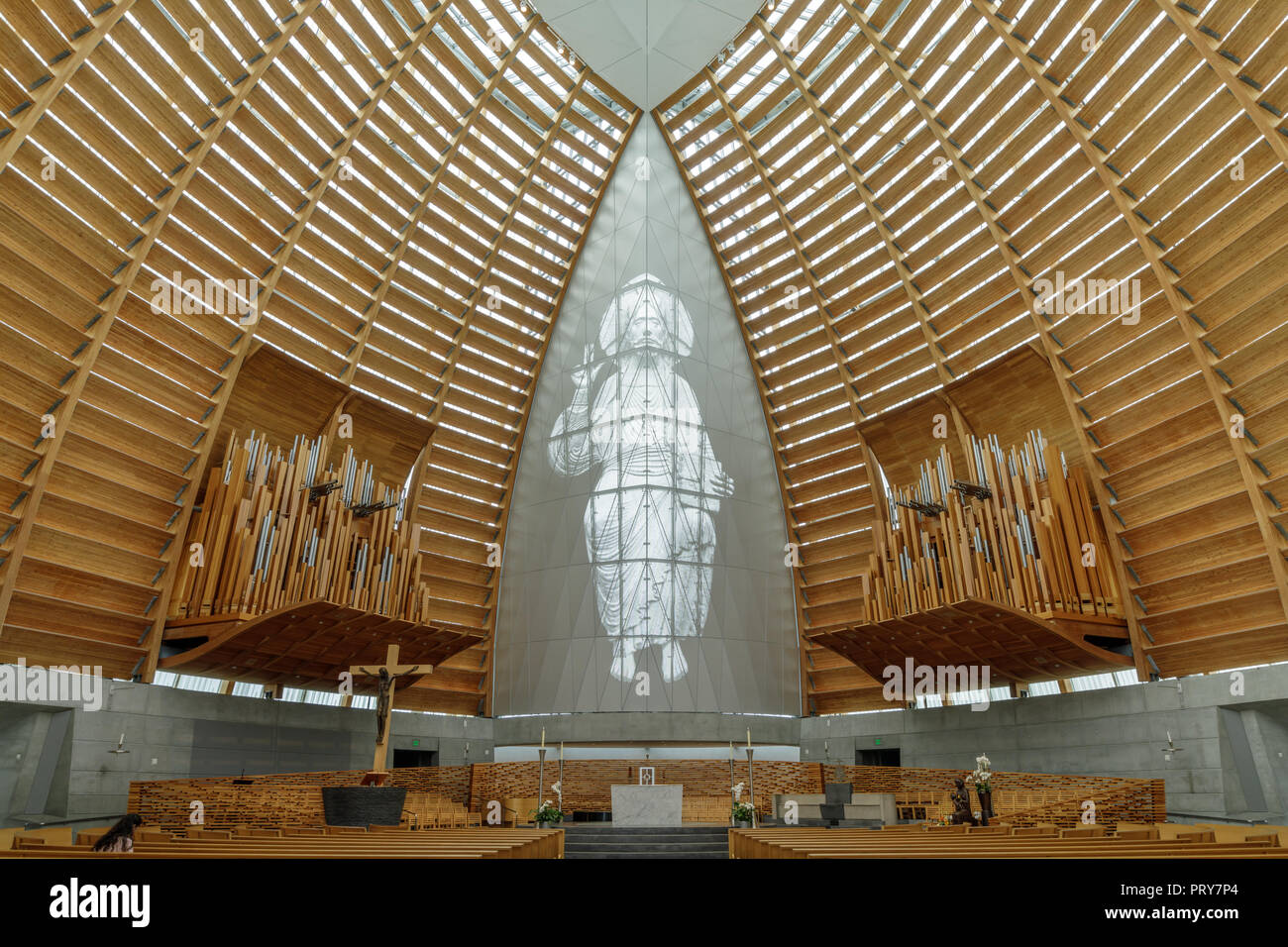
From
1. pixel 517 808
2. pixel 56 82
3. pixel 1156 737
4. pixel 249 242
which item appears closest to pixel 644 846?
pixel 517 808

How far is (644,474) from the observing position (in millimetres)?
22594

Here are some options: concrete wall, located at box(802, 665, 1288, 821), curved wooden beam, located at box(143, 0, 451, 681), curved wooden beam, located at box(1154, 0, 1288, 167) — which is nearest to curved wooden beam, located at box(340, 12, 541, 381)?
curved wooden beam, located at box(143, 0, 451, 681)

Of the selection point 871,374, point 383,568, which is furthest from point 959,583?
point 383,568

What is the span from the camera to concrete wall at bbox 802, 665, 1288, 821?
51.2ft

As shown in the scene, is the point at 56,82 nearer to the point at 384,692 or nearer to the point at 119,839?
the point at 384,692

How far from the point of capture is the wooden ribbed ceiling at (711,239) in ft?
47.0

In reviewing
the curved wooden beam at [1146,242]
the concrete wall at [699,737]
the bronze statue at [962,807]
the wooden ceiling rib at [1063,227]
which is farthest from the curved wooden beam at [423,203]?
the bronze statue at [962,807]

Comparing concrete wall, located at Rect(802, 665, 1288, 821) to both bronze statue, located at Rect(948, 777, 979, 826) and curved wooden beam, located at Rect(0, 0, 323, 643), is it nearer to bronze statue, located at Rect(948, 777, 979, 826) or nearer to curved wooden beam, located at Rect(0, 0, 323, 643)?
bronze statue, located at Rect(948, 777, 979, 826)

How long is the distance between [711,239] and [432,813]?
16649 mm

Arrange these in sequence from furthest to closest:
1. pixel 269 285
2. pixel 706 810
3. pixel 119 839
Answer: pixel 706 810, pixel 269 285, pixel 119 839

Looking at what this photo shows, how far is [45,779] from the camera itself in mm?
15133
